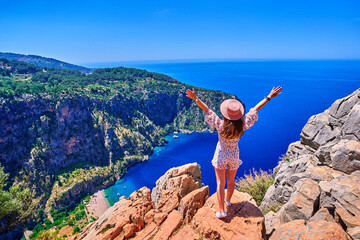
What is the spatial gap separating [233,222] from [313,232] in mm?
2237

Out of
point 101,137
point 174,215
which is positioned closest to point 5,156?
point 101,137

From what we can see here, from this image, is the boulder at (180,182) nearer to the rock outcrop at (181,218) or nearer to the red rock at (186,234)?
the rock outcrop at (181,218)

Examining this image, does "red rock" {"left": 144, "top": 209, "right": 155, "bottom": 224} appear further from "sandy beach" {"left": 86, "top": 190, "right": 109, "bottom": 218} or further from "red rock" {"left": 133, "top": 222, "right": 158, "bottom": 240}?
"sandy beach" {"left": 86, "top": 190, "right": 109, "bottom": 218}

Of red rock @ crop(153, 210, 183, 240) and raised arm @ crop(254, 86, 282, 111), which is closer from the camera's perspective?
raised arm @ crop(254, 86, 282, 111)

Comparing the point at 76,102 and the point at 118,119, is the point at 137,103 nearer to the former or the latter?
the point at 118,119

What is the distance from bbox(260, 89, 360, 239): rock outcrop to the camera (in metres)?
5.77

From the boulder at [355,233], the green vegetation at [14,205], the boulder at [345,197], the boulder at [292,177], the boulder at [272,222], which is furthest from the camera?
the green vegetation at [14,205]

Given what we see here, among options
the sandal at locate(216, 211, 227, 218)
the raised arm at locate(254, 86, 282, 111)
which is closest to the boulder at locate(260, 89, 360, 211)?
the sandal at locate(216, 211, 227, 218)

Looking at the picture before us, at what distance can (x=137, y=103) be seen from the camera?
10800 centimetres

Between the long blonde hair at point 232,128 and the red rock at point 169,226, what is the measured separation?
3930mm

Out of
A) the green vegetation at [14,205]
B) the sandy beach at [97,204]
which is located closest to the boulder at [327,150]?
the green vegetation at [14,205]

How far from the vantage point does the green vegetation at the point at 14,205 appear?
12.7 meters

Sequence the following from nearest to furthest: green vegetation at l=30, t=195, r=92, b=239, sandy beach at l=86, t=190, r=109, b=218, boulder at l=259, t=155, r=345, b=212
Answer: boulder at l=259, t=155, r=345, b=212 → green vegetation at l=30, t=195, r=92, b=239 → sandy beach at l=86, t=190, r=109, b=218

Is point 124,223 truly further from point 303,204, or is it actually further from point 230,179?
point 303,204
